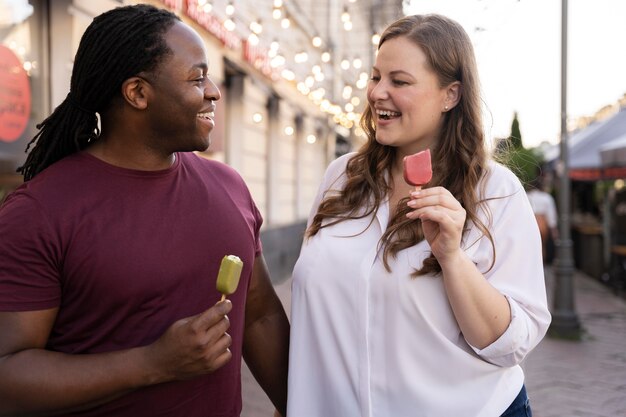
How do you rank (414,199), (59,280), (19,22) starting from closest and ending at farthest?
(59,280) < (414,199) < (19,22)

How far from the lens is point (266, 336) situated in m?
2.24

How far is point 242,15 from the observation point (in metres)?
10.8

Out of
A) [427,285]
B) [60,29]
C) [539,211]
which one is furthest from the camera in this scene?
[539,211]

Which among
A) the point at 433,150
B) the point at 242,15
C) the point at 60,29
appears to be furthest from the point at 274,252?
the point at 433,150

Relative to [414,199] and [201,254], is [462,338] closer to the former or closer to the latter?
[414,199]

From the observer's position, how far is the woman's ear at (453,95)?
7.29 ft

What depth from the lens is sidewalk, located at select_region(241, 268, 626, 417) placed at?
539 centimetres

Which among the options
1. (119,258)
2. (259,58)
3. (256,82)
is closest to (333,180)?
(119,258)

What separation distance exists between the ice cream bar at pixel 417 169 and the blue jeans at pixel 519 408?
0.79 meters

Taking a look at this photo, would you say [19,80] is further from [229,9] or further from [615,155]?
[615,155]

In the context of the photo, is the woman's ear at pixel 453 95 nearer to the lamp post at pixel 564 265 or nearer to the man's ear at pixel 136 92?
the man's ear at pixel 136 92

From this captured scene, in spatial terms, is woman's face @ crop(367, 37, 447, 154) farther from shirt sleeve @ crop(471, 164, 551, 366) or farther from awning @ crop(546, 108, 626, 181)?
awning @ crop(546, 108, 626, 181)

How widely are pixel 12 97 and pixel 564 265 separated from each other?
22.5 feet

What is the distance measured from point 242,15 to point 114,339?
9.85 m
